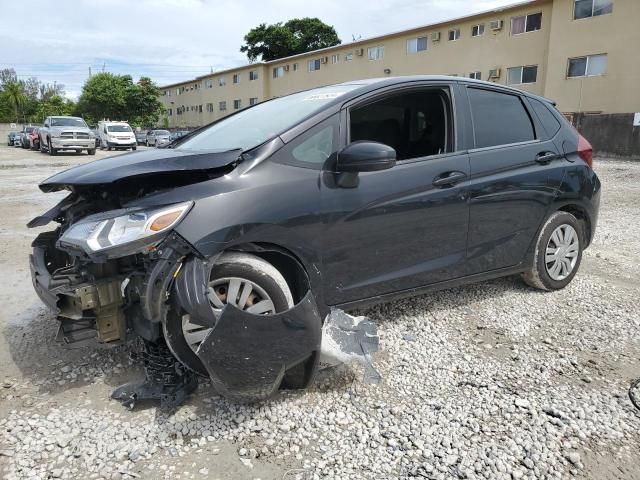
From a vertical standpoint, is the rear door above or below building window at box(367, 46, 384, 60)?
below

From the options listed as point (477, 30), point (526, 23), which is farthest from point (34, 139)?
point (526, 23)

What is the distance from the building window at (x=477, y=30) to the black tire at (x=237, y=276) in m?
28.0

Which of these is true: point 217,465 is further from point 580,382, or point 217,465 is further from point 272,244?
point 580,382

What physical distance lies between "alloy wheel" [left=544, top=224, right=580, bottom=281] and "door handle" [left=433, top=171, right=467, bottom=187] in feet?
3.95

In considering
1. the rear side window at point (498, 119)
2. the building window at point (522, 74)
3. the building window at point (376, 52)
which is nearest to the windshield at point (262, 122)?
the rear side window at point (498, 119)

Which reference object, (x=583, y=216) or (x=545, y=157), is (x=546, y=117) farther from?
(x=583, y=216)

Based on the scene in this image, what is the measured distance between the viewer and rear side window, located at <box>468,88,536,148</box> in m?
3.47

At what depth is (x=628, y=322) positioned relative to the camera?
353cm

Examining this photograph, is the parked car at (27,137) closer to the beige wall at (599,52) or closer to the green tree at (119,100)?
the green tree at (119,100)

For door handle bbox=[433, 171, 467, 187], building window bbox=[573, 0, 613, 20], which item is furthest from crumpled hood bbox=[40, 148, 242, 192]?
building window bbox=[573, 0, 613, 20]

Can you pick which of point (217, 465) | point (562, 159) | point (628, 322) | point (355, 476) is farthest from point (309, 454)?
point (562, 159)

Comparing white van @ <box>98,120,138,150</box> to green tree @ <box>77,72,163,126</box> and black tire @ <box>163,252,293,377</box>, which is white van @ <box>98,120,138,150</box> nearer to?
green tree @ <box>77,72,163,126</box>

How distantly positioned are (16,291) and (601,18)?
82.4 ft

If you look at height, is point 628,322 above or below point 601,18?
below
